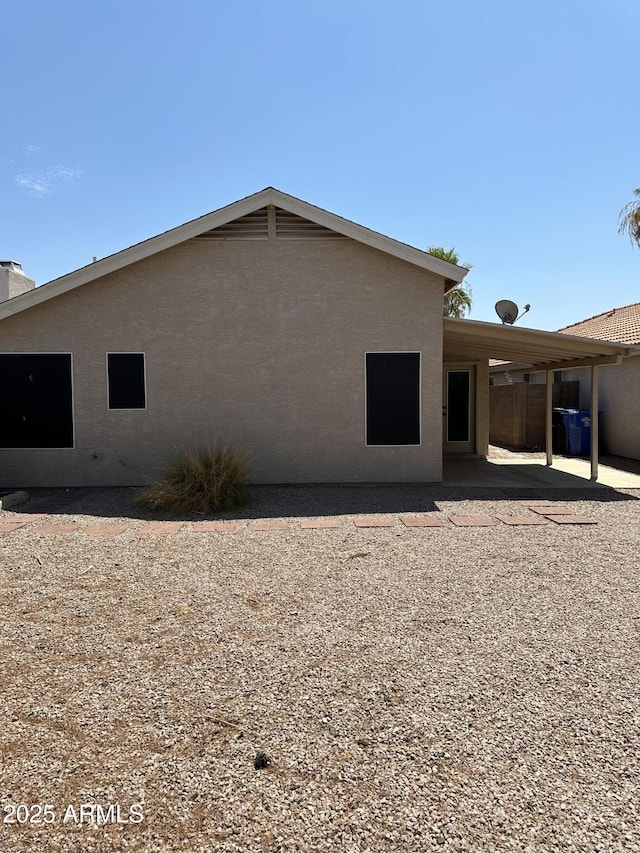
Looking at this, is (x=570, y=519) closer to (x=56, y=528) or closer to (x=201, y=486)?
(x=201, y=486)

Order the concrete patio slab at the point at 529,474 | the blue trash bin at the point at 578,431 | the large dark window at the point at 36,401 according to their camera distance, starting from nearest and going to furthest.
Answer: the large dark window at the point at 36,401 < the concrete patio slab at the point at 529,474 < the blue trash bin at the point at 578,431

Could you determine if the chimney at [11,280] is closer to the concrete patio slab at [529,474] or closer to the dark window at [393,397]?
the dark window at [393,397]

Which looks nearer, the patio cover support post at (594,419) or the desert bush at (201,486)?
the desert bush at (201,486)

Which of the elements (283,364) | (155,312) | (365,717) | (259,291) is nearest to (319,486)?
(283,364)

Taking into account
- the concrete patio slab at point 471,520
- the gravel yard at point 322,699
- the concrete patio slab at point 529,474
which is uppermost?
the concrete patio slab at point 529,474

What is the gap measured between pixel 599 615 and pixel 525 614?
1.88 ft

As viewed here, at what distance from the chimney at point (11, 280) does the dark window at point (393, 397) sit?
896 centimetres

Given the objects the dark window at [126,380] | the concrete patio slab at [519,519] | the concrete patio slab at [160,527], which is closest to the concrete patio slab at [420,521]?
the concrete patio slab at [519,519]

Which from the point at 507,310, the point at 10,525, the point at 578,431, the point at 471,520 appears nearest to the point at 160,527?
the point at 10,525

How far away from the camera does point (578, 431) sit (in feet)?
49.6

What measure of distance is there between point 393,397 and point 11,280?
9.72 m

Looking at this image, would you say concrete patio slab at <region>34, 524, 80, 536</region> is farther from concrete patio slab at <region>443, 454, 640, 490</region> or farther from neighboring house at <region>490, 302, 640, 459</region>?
neighboring house at <region>490, 302, 640, 459</region>

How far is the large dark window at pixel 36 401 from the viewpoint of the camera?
9922mm

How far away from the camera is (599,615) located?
4.30m
